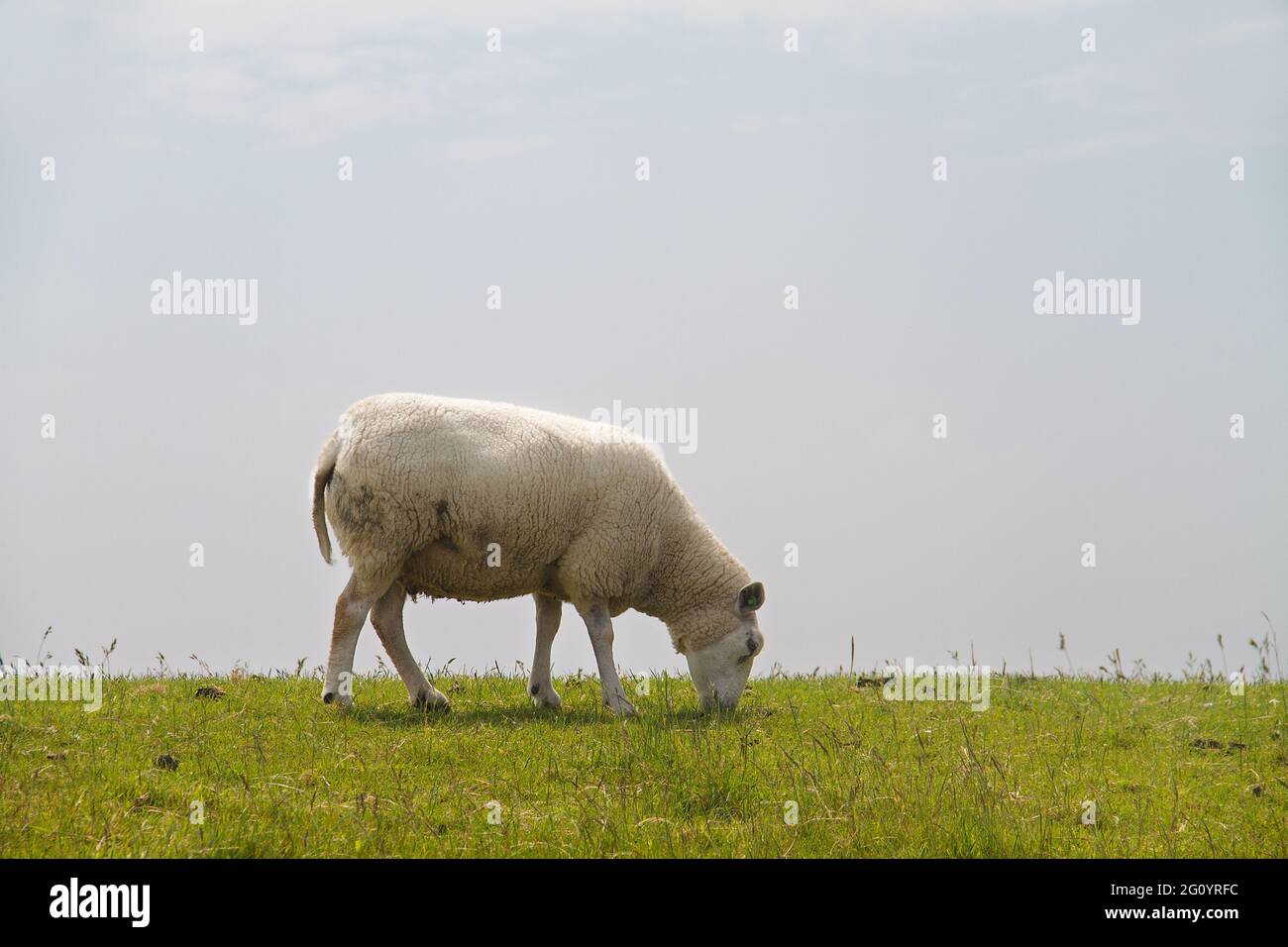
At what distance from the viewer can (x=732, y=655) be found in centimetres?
1206

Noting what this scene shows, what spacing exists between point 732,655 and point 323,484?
410cm

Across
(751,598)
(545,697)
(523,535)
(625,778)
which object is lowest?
(625,778)

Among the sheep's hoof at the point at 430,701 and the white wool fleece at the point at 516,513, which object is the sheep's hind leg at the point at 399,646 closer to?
the sheep's hoof at the point at 430,701

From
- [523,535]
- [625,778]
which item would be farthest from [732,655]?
[625,778]

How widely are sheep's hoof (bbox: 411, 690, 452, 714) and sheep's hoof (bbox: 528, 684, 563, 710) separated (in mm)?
944

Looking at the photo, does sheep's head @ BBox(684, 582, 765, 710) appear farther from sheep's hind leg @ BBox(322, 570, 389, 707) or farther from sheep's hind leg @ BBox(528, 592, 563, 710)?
sheep's hind leg @ BBox(322, 570, 389, 707)

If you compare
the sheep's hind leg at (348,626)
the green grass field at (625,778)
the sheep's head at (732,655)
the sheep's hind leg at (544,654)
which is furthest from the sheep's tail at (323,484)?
the sheep's head at (732,655)

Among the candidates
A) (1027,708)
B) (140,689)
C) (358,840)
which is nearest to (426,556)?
(140,689)

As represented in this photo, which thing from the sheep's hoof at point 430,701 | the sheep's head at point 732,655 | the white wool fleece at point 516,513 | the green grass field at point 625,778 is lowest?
the green grass field at point 625,778

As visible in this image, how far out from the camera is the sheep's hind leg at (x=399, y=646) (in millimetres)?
11133

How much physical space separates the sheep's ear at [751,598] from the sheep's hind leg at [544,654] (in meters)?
1.76

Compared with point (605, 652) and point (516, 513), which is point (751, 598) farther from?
point (516, 513)

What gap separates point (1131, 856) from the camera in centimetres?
711
